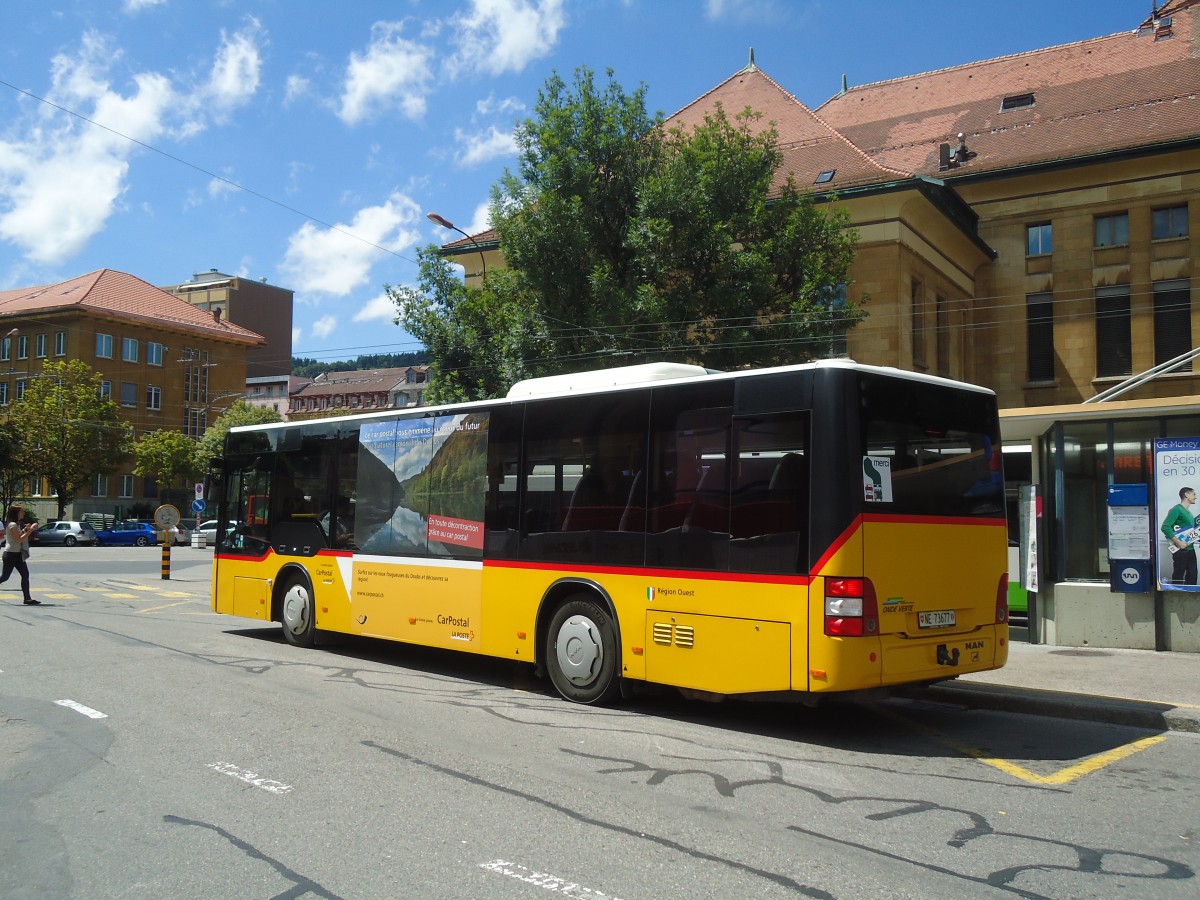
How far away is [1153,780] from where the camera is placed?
6852 millimetres

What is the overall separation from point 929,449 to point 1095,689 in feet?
11.1

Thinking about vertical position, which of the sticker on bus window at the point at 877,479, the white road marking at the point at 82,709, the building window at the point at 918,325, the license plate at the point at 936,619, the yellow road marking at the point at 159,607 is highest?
the building window at the point at 918,325

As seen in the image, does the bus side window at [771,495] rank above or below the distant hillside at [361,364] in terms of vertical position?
below

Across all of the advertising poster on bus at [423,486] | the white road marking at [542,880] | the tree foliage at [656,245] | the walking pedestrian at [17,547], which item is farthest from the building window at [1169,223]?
the white road marking at [542,880]

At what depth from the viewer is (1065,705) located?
29.9ft

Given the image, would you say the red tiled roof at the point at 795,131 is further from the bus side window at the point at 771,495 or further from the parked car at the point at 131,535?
the parked car at the point at 131,535

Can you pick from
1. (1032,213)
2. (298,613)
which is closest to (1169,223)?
(1032,213)

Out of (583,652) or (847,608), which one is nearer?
(847,608)

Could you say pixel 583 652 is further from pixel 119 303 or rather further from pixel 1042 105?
pixel 119 303

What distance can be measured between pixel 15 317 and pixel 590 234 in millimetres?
67193

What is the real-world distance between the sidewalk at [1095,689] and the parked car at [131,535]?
55.5 meters

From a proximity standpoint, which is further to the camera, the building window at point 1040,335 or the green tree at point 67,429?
the green tree at point 67,429

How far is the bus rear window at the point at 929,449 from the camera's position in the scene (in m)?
7.84

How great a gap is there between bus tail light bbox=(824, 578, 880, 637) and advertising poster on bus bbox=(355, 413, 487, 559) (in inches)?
168
